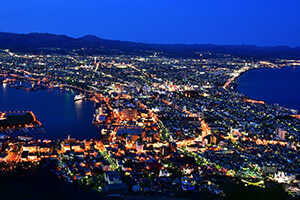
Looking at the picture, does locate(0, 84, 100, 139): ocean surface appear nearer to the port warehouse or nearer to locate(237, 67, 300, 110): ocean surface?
the port warehouse

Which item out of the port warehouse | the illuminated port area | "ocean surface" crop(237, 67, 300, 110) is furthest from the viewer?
"ocean surface" crop(237, 67, 300, 110)

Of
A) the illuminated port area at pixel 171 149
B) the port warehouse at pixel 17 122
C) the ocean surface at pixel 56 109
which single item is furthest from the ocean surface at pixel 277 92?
the port warehouse at pixel 17 122

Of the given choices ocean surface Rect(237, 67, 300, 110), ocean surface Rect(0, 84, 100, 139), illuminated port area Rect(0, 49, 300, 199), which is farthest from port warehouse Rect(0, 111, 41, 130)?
ocean surface Rect(237, 67, 300, 110)

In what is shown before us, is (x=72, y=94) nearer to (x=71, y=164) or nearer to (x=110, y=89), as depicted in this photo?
(x=110, y=89)

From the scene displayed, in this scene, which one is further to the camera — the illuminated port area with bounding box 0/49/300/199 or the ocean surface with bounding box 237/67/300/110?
the ocean surface with bounding box 237/67/300/110

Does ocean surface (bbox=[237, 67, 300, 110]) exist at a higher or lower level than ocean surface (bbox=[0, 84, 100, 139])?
higher

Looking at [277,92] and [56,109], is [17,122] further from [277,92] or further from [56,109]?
[277,92]

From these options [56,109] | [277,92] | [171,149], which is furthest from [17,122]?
[277,92]

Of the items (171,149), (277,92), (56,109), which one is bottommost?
(171,149)
